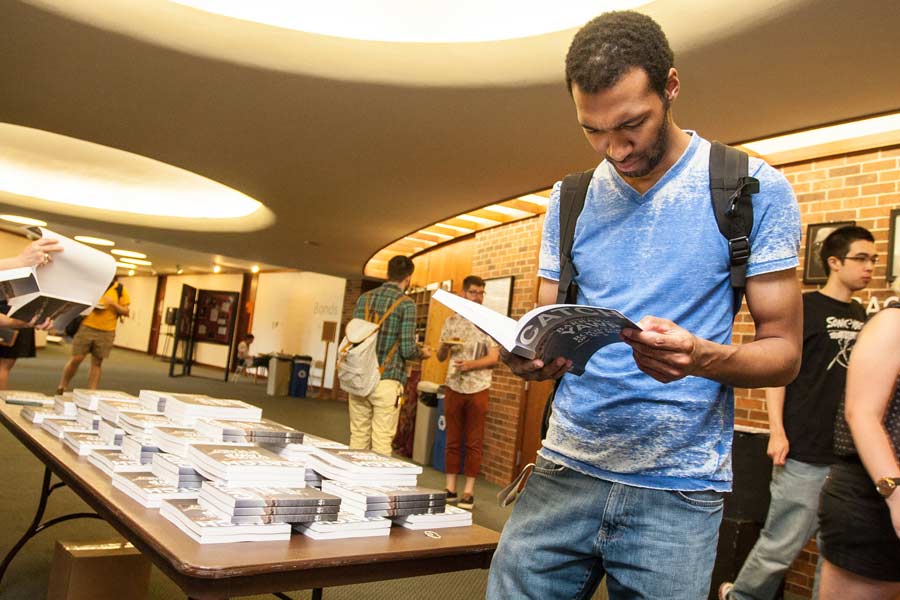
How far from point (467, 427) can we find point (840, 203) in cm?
303

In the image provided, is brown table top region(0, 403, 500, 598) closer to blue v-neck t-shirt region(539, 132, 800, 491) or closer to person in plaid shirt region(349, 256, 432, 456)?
blue v-neck t-shirt region(539, 132, 800, 491)

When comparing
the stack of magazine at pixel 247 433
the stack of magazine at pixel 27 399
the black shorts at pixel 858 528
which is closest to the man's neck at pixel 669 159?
the black shorts at pixel 858 528

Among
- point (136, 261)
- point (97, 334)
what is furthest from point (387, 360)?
point (136, 261)

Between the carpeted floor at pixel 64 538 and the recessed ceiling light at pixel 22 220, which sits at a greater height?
the recessed ceiling light at pixel 22 220

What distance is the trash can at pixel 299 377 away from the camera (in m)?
14.8

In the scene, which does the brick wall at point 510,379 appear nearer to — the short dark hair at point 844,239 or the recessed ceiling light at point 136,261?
the short dark hair at point 844,239

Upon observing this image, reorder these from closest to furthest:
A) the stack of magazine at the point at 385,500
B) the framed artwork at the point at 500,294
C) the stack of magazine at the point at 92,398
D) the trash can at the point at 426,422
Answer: the stack of magazine at the point at 385,500 < the stack of magazine at the point at 92,398 < the framed artwork at the point at 500,294 < the trash can at the point at 426,422

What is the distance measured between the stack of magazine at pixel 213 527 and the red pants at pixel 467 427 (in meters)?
3.94

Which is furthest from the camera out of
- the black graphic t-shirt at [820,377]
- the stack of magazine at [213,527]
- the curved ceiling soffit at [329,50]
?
the curved ceiling soffit at [329,50]

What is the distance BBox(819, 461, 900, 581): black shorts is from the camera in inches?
62.7

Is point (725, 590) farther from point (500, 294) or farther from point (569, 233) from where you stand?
point (500, 294)

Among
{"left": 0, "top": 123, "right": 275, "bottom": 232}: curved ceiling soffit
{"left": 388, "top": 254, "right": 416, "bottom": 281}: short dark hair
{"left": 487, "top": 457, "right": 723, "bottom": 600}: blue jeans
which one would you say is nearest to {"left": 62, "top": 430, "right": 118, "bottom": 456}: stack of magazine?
{"left": 487, "top": 457, "right": 723, "bottom": 600}: blue jeans

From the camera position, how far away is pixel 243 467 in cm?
160

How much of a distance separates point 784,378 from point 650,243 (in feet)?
1.00
